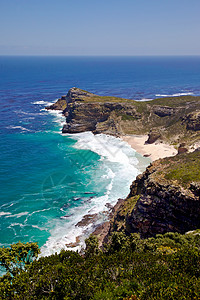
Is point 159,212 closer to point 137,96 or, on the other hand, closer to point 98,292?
point 98,292

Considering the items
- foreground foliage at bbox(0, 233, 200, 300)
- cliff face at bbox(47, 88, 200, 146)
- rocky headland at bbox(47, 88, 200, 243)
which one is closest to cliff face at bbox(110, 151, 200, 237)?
rocky headland at bbox(47, 88, 200, 243)

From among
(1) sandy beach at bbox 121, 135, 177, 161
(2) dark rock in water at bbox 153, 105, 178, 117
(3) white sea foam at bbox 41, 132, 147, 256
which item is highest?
(2) dark rock in water at bbox 153, 105, 178, 117

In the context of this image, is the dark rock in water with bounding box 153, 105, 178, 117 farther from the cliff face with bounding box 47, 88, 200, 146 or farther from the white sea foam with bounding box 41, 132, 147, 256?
the white sea foam with bounding box 41, 132, 147, 256

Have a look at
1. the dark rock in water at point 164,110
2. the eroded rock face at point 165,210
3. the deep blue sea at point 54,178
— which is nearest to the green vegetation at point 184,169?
the eroded rock face at point 165,210

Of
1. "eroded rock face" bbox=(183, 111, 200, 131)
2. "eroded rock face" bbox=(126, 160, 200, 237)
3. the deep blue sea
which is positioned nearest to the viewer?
"eroded rock face" bbox=(126, 160, 200, 237)

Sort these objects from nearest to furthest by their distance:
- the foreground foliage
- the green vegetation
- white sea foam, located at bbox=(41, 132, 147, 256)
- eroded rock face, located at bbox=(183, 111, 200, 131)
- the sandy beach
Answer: the foreground foliage < the green vegetation < white sea foam, located at bbox=(41, 132, 147, 256) < the sandy beach < eroded rock face, located at bbox=(183, 111, 200, 131)

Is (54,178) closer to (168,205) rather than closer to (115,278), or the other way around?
(168,205)
